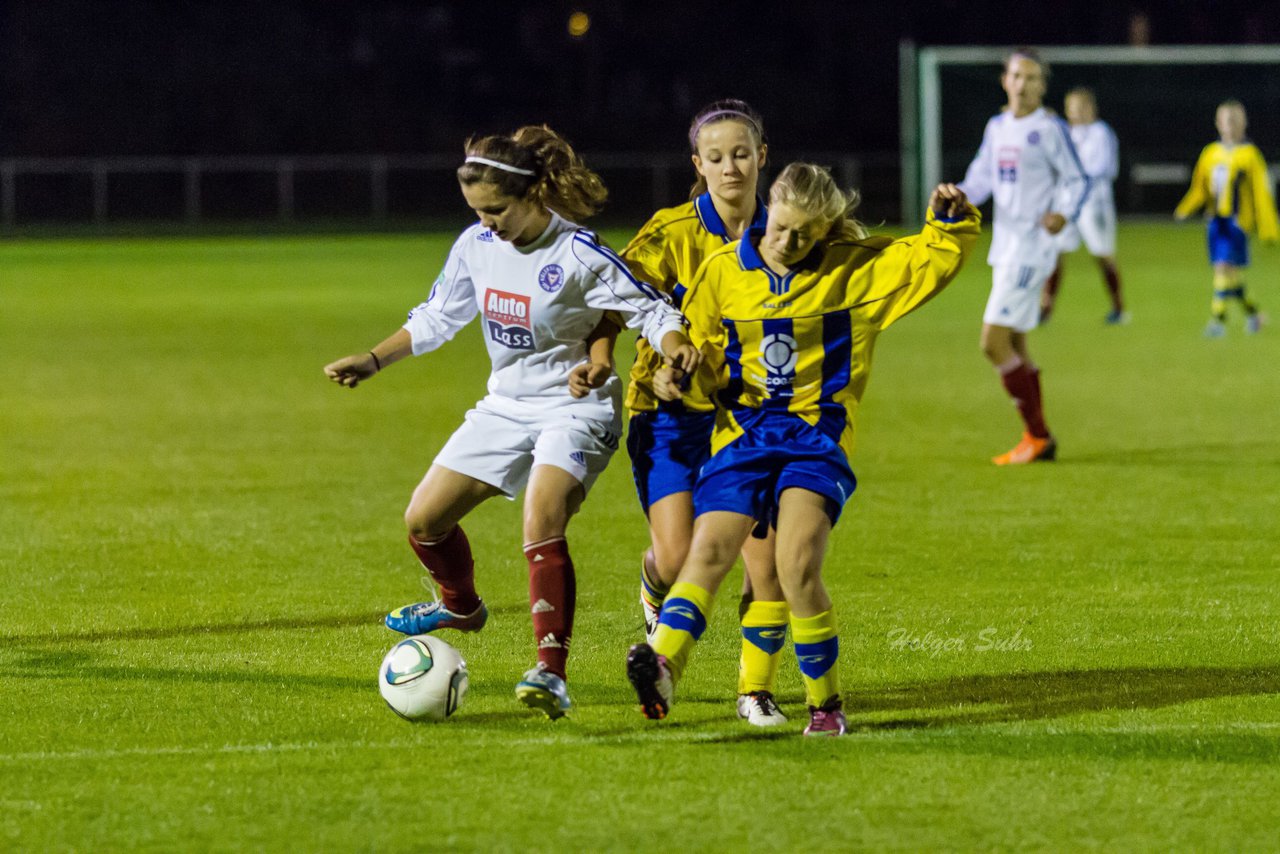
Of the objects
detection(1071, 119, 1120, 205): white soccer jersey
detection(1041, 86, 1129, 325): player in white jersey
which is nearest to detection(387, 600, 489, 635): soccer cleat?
detection(1041, 86, 1129, 325): player in white jersey

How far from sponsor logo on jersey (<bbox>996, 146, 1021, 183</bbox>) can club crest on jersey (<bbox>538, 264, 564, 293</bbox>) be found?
20.1 ft

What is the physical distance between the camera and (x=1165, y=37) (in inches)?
1822

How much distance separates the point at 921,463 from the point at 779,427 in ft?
18.2

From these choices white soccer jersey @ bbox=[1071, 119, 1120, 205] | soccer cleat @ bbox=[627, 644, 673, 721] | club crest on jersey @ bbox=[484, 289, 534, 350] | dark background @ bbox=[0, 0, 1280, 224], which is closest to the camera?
soccer cleat @ bbox=[627, 644, 673, 721]

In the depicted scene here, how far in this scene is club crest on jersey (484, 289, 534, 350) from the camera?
566cm

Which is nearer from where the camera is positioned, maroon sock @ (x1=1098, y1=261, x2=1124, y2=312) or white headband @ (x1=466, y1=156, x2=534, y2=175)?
white headband @ (x1=466, y1=156, x2=534, y2=175)

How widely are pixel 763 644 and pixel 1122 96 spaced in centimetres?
2563

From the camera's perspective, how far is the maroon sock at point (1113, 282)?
19.1m

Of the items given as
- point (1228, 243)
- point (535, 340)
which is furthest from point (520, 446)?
point (1228, 243)

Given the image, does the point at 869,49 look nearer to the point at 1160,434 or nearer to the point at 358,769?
the point at 1160,434

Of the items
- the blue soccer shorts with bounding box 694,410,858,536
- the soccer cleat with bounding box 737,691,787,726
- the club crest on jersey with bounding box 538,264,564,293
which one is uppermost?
the club crest on jersey with bounding box 538,264,564,293

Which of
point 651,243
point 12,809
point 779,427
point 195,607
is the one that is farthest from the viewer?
point 195,607

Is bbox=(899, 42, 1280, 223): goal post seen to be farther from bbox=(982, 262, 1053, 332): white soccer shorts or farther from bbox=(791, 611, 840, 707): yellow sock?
bbox=(791, 611, 840, 707): yellow sock

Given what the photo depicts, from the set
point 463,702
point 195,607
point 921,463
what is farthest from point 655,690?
point 921,463
